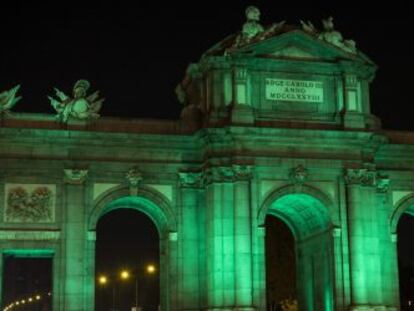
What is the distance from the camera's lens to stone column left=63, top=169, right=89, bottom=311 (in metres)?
38.5

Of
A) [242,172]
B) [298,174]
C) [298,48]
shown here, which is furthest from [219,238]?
[298,48]

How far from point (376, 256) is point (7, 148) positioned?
1650cm

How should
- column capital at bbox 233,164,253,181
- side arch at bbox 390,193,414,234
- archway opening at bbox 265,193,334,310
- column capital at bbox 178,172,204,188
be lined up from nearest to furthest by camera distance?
column capital at bbox 233,164,253,181 < column capital at bbox 178,172,204,188 < archway opening at bbox 265,193,334,310 < side arch at bbox 390,193,414,234

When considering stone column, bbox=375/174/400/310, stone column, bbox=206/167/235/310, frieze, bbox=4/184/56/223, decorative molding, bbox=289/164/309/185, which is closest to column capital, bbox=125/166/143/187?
stone column, bbox=206/167/235/310

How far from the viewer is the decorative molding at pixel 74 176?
3938 cm

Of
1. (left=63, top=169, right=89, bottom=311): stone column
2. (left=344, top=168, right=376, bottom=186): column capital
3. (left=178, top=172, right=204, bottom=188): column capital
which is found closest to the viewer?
(left=63, top=169, right=89, bottom=311): stone column

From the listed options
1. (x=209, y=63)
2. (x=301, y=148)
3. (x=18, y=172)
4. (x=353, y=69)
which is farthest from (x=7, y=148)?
(x=353, y=69)

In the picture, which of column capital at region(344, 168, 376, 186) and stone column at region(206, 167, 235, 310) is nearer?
stone column at region(206, 167, 235, 310)

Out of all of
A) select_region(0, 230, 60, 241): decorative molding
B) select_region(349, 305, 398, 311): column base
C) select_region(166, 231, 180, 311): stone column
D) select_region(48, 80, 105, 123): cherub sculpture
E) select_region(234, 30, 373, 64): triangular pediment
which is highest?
select_region(234, 30, 373, 64): triangular pediment

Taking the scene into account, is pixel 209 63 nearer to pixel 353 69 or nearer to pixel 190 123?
pixel 190 123

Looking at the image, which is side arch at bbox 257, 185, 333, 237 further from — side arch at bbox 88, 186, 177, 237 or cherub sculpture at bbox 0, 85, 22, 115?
cherub sculpture at bbox 0, 85, 22, 115

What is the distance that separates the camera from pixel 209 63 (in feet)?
132

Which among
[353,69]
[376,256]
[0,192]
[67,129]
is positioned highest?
[353,69]

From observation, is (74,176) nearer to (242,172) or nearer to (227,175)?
(227,175)
